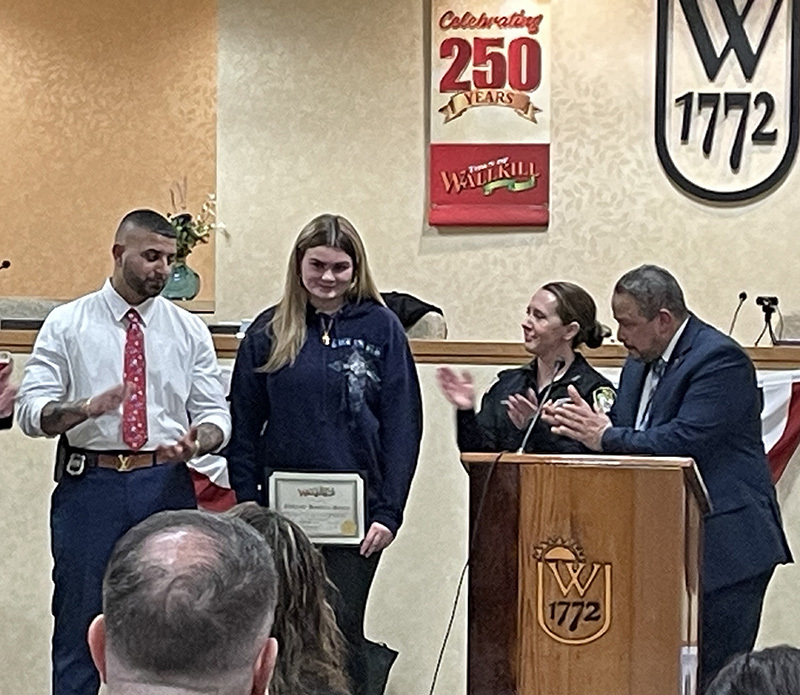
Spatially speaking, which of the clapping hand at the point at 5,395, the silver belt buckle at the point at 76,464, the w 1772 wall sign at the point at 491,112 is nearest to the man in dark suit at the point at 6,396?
the clapping hand at the point at 5,395

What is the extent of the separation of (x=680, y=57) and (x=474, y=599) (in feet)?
15.6

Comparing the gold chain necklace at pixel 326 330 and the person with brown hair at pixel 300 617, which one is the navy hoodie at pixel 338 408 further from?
the person with brown hair at pixel 300 617

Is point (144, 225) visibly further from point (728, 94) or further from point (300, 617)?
point (728, 94)

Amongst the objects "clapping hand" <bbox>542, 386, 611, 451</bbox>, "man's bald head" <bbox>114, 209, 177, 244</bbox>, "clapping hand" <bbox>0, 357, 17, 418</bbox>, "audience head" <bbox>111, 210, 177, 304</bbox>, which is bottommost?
"clapping hand" <bbox>542, 386, 611, 451</bbox>

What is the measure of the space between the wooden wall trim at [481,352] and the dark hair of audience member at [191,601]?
3685 millimetres

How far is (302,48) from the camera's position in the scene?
24.6 ft

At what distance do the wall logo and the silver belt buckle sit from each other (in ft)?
13.8

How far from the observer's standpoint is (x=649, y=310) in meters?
3.91

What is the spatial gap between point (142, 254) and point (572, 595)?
1535 mm

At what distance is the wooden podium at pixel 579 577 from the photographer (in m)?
3.08

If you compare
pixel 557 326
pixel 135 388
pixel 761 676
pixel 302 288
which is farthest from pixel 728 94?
pixel 761 676

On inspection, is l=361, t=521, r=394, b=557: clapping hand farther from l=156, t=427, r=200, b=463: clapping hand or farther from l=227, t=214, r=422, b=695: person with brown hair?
l=156, t=427, r=200, b=463: clapping hand

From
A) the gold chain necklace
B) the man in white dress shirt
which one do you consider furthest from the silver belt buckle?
the gold chain necklace

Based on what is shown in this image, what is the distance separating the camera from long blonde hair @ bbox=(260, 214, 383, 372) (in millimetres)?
3938
